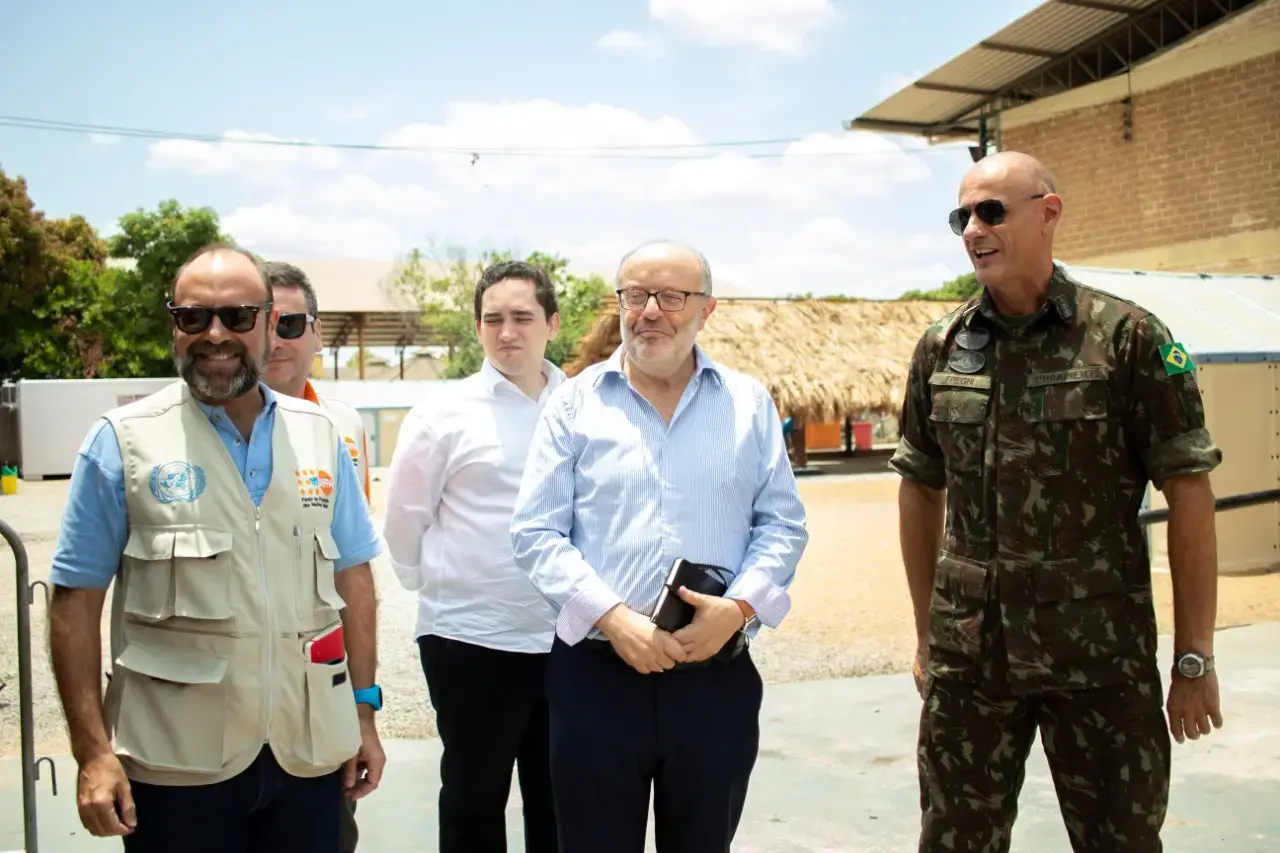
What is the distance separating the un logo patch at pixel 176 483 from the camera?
2.32 metres

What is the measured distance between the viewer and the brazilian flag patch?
271cm

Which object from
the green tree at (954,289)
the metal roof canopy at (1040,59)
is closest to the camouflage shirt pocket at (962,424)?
the metal roof canopy at (1040,59)

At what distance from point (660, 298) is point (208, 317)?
1.00 meters

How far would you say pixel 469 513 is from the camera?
3.44m

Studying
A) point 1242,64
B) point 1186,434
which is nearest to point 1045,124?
point 1242,64

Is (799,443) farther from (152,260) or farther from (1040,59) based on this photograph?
(152,260)

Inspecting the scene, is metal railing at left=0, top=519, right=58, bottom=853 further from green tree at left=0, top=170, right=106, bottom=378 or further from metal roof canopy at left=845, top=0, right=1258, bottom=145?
green tree at left=0, top=170, right=106, bottom=378

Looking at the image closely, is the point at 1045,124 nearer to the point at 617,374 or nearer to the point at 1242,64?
the point at 1242,64

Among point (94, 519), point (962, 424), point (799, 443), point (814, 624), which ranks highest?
point (962, 424)

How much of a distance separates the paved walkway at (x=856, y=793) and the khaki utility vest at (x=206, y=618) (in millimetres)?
1976

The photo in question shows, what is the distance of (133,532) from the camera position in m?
2.33

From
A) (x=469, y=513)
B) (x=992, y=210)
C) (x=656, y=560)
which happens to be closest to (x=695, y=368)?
(x=656, y=560)

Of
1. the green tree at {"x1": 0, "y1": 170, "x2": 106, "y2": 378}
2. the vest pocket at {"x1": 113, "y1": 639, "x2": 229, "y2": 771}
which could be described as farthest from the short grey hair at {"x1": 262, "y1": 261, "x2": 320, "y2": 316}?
the green tree at {"x1": 0, "y1": 170, "x2": 106, "y2": 378}

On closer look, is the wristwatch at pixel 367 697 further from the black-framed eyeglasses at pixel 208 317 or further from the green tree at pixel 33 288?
the green tree at pixel 33 288
